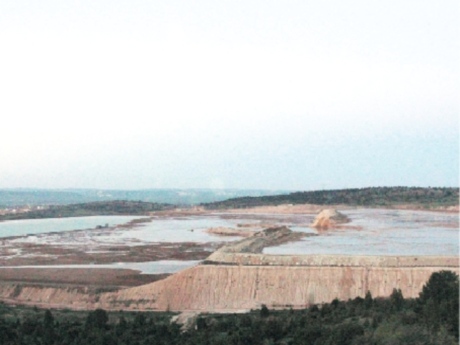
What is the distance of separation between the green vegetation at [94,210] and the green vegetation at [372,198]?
30.9 feet

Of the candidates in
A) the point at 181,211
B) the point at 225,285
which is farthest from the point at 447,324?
the point at 181,211

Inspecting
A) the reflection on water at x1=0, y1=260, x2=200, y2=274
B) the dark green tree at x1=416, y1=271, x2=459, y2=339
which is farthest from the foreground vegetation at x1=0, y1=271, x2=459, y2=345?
the reflection on water at x1=0, y1=260, x2=200, y2=274

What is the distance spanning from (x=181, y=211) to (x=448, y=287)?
7438 centimetres

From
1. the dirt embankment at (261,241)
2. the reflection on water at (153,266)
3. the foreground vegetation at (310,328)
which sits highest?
the dirt embankment at (261,241)

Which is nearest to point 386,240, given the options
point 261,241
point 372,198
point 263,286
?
point 261,241

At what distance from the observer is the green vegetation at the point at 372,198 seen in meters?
79.6

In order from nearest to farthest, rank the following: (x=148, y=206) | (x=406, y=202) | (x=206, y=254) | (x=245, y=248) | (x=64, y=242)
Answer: (x=245, y=248) < (x=206, y=254) < (x=64, y=242) < (x=406, y=202) < (x=148, y=206)

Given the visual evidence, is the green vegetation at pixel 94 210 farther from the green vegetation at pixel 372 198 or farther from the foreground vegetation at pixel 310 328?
the foreground vegetation at pixel 310 328

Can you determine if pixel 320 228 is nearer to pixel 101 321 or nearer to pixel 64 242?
pixel 64 242

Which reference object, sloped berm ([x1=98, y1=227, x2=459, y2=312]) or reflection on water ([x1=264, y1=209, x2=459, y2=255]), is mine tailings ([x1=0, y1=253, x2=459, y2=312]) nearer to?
sloped berm ([x1=98, y1=227, x2=459, y2=312])

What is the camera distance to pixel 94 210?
95000 mm

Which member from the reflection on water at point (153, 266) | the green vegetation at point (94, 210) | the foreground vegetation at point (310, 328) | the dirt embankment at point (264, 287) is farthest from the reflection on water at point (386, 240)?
the green vegetation at point (94, 210)

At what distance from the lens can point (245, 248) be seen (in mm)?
32562

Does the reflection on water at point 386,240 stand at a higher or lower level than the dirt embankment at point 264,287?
higher
